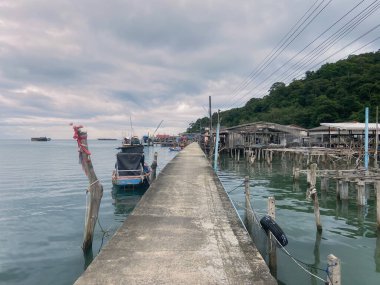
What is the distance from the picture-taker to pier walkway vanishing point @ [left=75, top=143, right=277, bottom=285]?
15.6ft

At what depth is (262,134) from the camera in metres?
45.0

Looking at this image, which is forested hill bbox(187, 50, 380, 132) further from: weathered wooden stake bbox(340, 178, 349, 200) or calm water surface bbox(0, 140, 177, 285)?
calm water surface bbox(0, 140, 177, 285)

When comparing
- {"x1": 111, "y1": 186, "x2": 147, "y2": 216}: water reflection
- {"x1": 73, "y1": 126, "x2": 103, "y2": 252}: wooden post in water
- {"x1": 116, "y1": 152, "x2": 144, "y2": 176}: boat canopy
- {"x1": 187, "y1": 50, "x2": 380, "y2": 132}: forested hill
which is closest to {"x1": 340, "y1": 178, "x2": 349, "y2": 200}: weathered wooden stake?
{"x1": 111, "y1": 186, "x2": 147, "y2": 216}: water reflection

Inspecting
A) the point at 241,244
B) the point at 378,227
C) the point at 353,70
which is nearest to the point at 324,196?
the point at 378,227

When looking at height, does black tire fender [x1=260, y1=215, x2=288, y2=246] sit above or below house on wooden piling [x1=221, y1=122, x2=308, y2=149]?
below

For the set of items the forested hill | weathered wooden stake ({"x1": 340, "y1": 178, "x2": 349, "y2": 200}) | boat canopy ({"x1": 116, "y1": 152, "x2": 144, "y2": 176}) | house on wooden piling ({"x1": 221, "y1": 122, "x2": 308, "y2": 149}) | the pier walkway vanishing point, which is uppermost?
the forested hill

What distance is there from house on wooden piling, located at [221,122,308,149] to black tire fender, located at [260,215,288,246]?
31.8 m

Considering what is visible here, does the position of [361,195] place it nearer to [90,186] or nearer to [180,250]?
[180,250]

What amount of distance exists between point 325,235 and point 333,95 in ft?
183

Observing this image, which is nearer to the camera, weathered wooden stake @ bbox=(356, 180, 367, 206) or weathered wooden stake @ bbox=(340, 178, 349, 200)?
weathered wooden stake @ bbox=(356, 180, 367, 206)

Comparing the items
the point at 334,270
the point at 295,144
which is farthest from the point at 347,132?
the point at 334,270

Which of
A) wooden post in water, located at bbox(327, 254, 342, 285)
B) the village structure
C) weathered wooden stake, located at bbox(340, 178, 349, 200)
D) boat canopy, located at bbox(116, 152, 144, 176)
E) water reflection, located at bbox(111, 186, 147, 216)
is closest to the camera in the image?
wooden post in water, located at bbox(327, 254, 342, 285)

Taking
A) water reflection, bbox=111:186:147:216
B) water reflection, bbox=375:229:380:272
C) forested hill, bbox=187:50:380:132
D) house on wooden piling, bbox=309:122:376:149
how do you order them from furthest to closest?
forested hill, bbox=187:50:380:132, house on wooden piling, bbox=309:122:376:149, water reflection, bbox=111:186:147:216, water reflection, bbox=375:229:380:272

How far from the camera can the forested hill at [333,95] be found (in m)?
50.7
